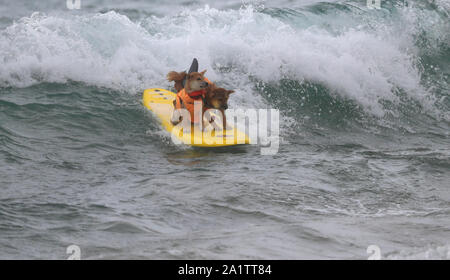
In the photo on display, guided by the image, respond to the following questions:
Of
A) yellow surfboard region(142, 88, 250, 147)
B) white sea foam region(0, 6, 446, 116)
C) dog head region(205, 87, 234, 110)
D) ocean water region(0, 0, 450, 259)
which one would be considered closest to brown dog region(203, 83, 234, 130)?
dog head region(205, 87, 234, 110)

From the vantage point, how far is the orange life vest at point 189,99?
7.18 metres

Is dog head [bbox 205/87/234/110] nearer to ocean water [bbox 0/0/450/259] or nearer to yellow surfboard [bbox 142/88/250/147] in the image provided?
yellow surfboard [bbox 142/88/250/147]

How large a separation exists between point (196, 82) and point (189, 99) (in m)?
0.25

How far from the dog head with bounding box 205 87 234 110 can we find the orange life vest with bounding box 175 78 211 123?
91mm

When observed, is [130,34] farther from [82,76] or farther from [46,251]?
[46,251]

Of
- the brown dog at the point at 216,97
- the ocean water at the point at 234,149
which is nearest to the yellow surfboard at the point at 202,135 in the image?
the ocean water at the point at 234,149

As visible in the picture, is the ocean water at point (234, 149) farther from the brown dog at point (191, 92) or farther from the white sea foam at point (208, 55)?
the brown dog at point (191, 92)

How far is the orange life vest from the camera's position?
718cm

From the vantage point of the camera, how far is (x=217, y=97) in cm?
708

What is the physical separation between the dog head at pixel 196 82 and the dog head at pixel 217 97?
0.36ft

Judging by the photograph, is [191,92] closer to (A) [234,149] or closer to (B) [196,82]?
(B) [196,82]

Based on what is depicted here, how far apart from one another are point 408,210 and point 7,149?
4.18 m

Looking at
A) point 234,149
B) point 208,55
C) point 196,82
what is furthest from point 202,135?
point 208,55
